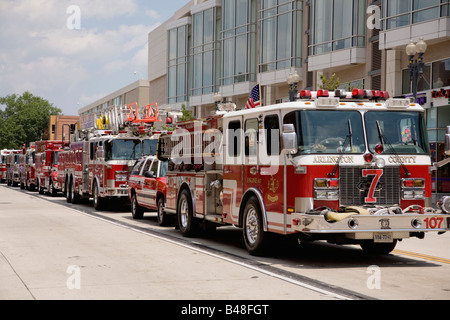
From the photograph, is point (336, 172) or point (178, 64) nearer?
point (336, 172)

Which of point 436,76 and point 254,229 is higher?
point 436,76

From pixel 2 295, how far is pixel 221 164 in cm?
637

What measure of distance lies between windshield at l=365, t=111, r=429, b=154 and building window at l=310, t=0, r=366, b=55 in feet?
80.2

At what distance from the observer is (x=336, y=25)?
36.5 metres

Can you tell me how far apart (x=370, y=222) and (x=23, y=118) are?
135m

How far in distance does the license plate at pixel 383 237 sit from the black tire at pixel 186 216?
5539 millimetres

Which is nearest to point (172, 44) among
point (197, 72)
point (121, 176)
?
point (197, 72)

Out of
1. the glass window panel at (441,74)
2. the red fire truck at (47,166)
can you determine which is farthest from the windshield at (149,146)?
the glass window panel at (441,74)

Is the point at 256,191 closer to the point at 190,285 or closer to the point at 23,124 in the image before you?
the point at 190,285

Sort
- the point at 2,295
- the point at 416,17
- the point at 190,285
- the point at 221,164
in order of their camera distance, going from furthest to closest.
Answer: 1. the point at 416,17
2. the point at 221,164
3. the point at 190,285
4. the point at 2,295

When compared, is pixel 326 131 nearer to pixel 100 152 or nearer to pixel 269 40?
pixel 100 152

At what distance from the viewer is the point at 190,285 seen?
29.9 feet

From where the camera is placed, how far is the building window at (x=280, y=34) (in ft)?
135
